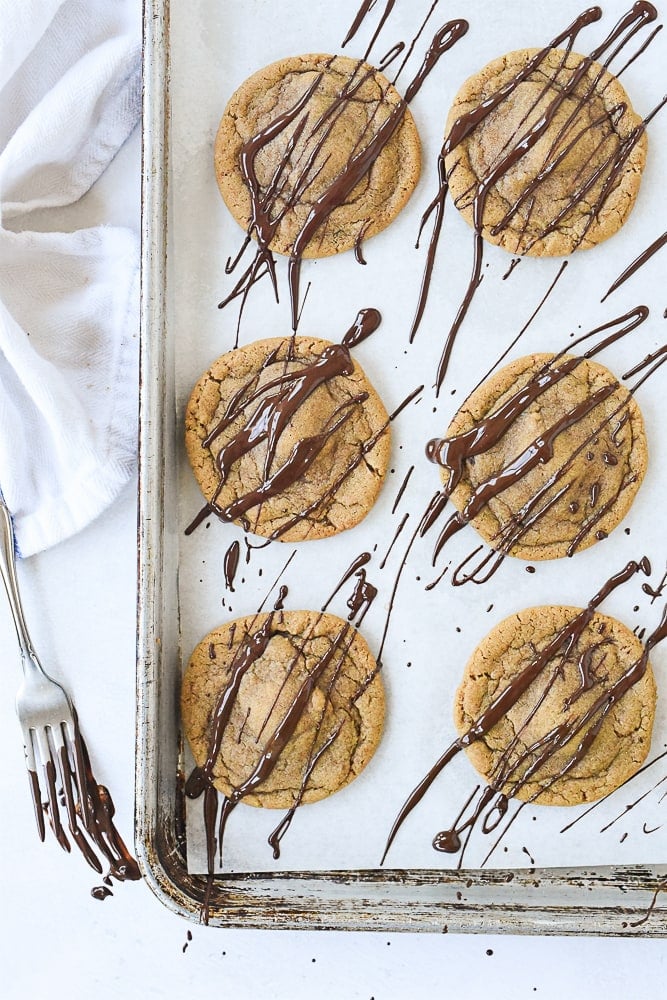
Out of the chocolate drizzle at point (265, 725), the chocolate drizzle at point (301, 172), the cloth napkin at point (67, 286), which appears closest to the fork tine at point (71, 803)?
the chocolate drizzle at point (265, 725)

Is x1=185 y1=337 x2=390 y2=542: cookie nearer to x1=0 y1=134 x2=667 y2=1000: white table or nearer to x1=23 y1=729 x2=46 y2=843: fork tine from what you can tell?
x1=0 y1=134 x2=667 y2=1000: white table

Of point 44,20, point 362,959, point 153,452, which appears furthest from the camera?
point 362,959

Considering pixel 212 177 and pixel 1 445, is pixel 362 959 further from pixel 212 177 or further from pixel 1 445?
pixel 212 177

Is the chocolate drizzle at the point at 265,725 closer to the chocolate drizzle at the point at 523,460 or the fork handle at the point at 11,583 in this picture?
the chocolate drizzle at the point at 523,460

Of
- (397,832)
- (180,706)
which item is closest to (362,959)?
(397,832)

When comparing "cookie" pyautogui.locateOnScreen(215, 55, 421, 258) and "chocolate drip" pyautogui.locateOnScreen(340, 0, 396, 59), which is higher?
"chocolate drip" pyautogui.locateOnScreen(340, 0, 396, 59)

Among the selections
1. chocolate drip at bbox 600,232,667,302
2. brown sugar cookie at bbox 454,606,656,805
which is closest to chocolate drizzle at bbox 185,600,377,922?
brown sugar cookie at bbox 454,606,656,805
